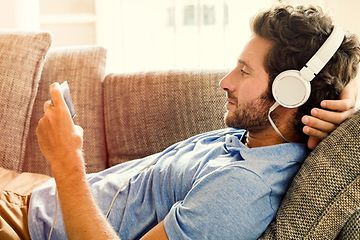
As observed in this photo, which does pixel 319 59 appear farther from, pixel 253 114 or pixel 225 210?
pixel 225 210

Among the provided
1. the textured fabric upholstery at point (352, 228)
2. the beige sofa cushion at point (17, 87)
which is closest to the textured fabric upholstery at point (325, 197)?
the textured fabric upholstery at point (352, 228)

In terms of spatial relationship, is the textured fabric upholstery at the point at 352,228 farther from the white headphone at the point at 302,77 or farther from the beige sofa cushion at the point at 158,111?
the beige sofa cushion at the point at 158,111

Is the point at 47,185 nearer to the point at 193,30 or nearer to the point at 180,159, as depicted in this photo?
the point at 180,159

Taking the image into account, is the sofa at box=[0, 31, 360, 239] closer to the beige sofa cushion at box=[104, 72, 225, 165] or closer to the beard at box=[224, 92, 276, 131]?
the beige sofa cushion at box=[104, 72, 225, 165]

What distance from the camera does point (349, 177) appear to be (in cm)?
98

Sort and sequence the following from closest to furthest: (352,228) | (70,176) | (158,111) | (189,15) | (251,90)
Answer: (352,228) → (70,176) → (251,90) → (158,111) → (189,15)

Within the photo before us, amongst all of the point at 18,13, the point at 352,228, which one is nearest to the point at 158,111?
the point at 352,228

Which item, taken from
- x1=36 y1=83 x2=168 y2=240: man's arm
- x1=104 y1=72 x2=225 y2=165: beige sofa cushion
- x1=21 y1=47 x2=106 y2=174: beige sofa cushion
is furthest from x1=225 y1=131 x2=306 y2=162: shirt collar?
x1=21 y1=47 x2=106 y2=174: beige sofa cushion

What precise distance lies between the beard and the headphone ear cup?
51mm

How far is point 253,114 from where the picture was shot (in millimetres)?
1175

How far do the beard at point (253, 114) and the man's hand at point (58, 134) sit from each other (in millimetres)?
359

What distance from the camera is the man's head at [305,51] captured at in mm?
1130

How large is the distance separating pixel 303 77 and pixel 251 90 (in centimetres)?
13

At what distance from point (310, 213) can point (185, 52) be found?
155 centimetres
